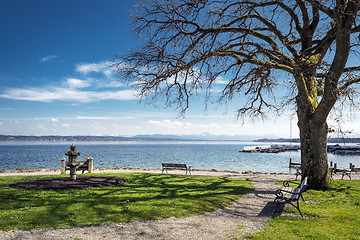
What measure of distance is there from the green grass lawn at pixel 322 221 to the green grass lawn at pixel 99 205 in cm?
250

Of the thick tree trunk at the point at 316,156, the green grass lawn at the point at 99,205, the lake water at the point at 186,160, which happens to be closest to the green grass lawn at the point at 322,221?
the thick tree trunk at the point at 316,156

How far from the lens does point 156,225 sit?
22.4 feet

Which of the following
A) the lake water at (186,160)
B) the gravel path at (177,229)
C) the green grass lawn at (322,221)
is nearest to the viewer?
the gravel path at (177,229)

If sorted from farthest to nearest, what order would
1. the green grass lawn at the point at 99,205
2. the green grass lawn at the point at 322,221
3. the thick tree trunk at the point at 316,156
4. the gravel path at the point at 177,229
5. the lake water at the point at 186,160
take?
the lake water at the point at 186,160 → the thick tree trunk at the point at 316,156 → the green grass lawn at the point at 99,205 → the green grass lawn at the point at 322,221 → the gravel path at the point at 177,229

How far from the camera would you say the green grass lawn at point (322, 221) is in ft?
20.3

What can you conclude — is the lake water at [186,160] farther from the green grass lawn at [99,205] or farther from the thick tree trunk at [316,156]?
the green grass lawn at [99,205]

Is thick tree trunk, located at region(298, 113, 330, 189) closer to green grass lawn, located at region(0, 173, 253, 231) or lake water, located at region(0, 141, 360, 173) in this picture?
green grass lawn, located at region(0, 173, 253, 231)

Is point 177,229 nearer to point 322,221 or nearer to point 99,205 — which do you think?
point 99,205

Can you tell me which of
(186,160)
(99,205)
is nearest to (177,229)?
(99,205)

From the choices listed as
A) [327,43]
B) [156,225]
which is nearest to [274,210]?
[156,225]

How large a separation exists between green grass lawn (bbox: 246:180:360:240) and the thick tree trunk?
50.0 inches

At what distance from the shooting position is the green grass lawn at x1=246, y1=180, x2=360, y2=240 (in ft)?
20.3

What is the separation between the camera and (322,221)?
7.31 meters

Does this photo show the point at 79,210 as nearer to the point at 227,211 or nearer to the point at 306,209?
the point at 227,211
